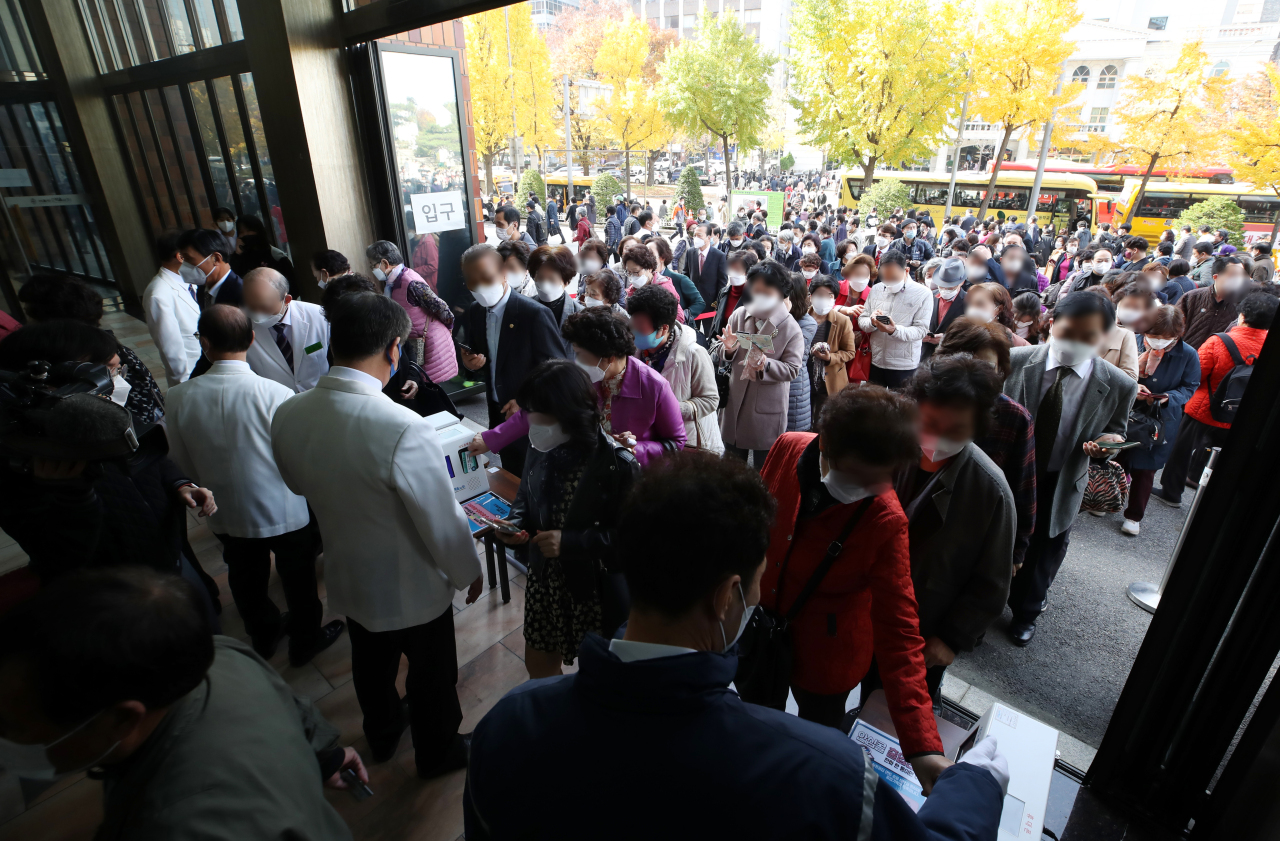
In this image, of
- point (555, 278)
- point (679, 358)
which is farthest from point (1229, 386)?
point (555, 278)

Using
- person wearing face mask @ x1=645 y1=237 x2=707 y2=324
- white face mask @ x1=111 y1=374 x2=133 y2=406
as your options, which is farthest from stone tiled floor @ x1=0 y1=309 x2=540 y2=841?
person wearing face mask @ x1=645 y1=237 x2=707 y2=324

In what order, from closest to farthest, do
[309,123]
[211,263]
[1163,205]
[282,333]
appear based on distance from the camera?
[282,333] < [211,263] < [309,123] < [1163,205]

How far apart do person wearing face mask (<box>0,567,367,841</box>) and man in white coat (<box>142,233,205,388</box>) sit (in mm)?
3614

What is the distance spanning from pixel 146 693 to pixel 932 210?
21675 millimetres

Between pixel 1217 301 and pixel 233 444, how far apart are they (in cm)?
751

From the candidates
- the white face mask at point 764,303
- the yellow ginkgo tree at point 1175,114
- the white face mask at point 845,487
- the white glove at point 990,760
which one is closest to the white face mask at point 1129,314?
the white face mask at point 764,303

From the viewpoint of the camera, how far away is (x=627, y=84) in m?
24.5

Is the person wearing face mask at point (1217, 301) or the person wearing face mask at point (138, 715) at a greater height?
the person wearing face mask at point (138, 715)

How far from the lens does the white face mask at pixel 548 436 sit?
2.01 meters

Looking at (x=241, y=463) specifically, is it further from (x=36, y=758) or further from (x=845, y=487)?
(x=845, y=487)

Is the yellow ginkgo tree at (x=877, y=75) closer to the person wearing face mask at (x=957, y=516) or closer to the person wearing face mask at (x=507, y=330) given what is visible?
the person wearing face mask at (x=507, y=330)

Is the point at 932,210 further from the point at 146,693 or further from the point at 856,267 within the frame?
the point at 146,693

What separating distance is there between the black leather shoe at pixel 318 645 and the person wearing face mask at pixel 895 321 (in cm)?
411

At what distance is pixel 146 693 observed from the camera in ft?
3.26
